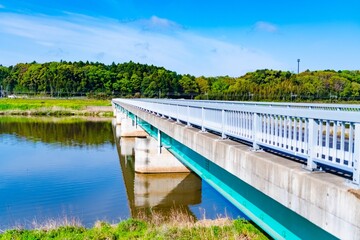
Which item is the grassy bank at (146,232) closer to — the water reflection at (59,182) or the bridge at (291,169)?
the bridge at (291,169)

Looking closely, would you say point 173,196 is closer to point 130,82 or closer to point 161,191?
point 161,191

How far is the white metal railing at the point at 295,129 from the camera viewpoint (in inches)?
197

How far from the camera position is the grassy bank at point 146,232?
11.1 meters

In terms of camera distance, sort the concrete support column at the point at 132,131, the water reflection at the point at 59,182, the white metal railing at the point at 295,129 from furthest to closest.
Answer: the concrete support column at the point at 132,131 → the water reflection at the point at 59,182 → the white metal railing at the point at 295,129

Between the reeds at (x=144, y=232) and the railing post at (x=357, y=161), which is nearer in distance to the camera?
the railing post at (x=357, y=161)

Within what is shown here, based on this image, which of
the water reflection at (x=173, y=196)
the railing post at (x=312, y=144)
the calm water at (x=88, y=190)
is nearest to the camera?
the railing post at (x=312, y=144)

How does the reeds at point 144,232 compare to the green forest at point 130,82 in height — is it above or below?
below

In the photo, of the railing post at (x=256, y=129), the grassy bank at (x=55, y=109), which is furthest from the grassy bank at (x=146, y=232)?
the grassy bank at (x=55, y=109)

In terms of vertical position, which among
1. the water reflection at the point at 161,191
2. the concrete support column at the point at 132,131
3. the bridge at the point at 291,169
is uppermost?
the bridge at the point at 291,169

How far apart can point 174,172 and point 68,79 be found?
113 meters

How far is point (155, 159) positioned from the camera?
77.7 ft

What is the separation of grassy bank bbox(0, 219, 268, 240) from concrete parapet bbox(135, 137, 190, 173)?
1110cm

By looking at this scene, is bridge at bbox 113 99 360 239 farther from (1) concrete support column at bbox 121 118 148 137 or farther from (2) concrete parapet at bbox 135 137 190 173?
(1) concrete support column at bbox 121 118 148 137

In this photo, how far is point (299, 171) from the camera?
556 centimetres
